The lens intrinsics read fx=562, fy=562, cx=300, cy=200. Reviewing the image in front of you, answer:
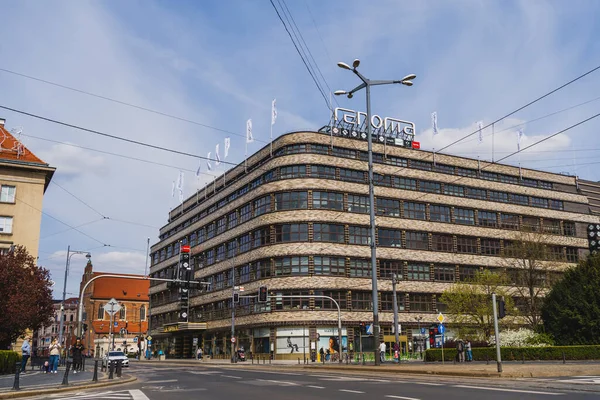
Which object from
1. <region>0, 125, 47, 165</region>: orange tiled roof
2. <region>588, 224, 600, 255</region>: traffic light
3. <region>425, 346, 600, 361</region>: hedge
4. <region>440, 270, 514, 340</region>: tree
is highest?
<region>0, 125, 47, 165</region>: orange tiled roof

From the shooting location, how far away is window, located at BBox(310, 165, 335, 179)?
6197cm

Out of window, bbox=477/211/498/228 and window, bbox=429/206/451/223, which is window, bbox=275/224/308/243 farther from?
window, bbox=477/211/498/228

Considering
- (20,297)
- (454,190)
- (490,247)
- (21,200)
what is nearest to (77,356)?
(20,297)

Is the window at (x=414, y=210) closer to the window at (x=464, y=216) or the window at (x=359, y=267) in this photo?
the window at (x=464, y=216)

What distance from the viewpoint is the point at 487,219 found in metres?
72.6

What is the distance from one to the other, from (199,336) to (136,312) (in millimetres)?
57945

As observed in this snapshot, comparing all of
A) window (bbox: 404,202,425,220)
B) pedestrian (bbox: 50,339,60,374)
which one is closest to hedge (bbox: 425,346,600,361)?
pedestrian (bbox: 50,339,60,374)

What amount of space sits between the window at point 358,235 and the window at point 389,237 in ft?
6.18

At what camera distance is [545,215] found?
3019 inches

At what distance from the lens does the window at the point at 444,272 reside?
218ft

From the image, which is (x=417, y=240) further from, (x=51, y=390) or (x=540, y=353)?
(x=51, y=390)

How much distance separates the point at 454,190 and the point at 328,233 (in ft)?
67.6

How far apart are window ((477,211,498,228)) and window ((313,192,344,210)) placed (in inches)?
812

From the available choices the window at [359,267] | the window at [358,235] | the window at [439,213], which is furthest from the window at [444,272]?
the window at [358,235]
